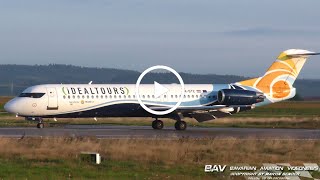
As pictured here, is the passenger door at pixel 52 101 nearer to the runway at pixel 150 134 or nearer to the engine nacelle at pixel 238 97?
the runway at pixel 150 134

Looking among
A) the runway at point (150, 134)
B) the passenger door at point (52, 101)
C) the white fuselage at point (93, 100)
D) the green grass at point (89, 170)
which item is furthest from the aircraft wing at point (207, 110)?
the green grass at point (89, 170)

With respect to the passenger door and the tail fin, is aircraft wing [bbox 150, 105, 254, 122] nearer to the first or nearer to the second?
the tail fin

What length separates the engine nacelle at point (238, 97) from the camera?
40.5 m

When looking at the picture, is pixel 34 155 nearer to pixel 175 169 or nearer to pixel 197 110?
pixel 175 169

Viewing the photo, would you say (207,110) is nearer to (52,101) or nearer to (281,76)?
(281,76)

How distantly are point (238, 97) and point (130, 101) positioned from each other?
6695 mm

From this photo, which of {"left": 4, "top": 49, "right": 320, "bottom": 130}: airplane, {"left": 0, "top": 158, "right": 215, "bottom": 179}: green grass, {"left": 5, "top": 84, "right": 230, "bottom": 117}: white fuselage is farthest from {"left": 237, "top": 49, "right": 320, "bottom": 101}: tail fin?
{"left": 0, "top": 158, "right": 215, "bottom": 179}: green grass

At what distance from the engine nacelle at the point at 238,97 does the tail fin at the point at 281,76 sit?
71.8 inches

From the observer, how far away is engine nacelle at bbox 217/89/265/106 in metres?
40.5

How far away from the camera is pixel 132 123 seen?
46.9 metres

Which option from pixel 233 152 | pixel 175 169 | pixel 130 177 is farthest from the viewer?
pixel 233 152

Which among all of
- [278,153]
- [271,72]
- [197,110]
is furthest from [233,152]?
[271,72]

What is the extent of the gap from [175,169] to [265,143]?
9.51m

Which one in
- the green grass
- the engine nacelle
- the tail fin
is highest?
the tail fin
